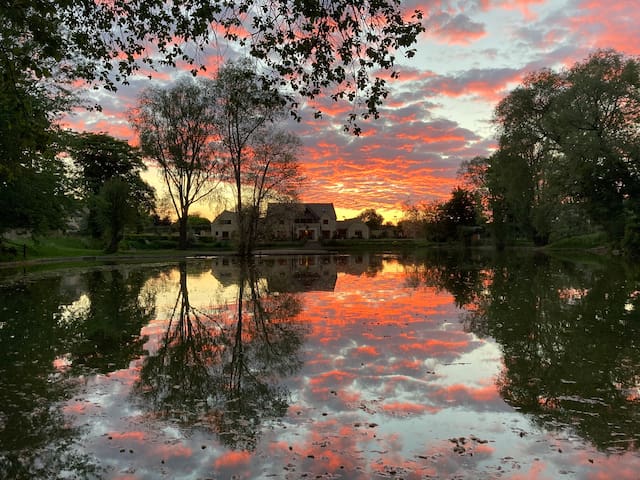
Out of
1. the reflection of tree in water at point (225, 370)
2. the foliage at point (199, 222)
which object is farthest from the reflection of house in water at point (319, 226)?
the reflection of tree in water at point (225, 370)

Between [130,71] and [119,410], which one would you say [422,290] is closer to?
[130,71]

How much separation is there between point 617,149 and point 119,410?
3685cm

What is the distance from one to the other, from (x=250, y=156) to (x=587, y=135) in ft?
87.2

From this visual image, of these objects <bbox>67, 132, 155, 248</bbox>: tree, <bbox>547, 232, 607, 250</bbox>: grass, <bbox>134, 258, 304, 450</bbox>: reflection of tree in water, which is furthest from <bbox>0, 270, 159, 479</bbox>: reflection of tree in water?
<bbox>547, 232, 607, 250</bbox>: grass

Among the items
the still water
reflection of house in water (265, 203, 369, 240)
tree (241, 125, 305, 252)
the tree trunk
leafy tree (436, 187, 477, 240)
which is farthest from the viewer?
reflection of house in water (265, 203, 369, 240)

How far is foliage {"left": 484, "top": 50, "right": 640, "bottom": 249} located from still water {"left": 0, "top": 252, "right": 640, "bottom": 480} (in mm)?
26039

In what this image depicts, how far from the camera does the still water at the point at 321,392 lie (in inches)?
170

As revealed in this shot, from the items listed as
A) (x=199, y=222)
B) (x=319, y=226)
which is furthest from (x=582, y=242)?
(x=199, y=222)

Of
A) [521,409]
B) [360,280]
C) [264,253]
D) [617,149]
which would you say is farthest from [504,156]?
[521,409]

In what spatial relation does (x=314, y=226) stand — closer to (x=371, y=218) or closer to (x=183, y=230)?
(x=371, y=218)

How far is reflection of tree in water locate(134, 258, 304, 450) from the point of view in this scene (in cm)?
535

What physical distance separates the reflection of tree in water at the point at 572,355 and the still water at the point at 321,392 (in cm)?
4

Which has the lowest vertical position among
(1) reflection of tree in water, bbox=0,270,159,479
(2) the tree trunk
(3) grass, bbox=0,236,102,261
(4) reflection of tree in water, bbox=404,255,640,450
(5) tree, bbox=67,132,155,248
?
(1) reflection of tree in water, bbox=0,270,159,479

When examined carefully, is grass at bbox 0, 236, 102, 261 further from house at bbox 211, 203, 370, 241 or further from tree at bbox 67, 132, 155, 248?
house at bbox 211, 203, 370, 241
